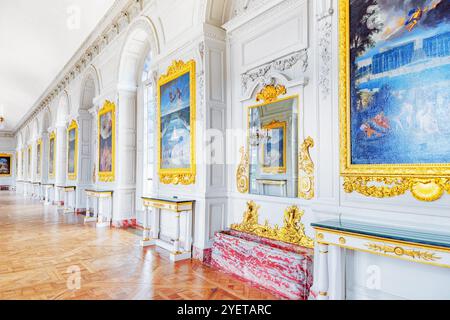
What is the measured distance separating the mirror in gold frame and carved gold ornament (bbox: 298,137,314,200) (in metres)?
0.10

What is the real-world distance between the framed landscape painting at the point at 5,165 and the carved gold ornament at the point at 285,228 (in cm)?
3288

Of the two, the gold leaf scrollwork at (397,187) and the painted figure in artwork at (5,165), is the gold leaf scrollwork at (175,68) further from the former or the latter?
the painted figure in artwork at (5,165)

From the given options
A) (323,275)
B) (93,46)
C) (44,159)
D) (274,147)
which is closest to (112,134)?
(93,46)

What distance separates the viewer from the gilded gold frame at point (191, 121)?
230 inches

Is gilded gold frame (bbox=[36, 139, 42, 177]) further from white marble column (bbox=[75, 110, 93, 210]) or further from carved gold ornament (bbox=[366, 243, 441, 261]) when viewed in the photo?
carved gold ornament (bbox=[366, 243, 441, 261])

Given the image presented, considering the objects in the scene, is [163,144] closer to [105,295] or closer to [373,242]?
[105,295]

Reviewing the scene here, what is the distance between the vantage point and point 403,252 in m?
2.75

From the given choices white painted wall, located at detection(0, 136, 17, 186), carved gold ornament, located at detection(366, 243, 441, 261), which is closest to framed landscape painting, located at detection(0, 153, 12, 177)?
white painted wall, located at detection(0, 136, 17, 186)

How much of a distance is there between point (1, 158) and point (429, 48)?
35763 millimetres

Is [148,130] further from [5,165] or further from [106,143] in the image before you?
[5,165]

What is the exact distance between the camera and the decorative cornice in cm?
854

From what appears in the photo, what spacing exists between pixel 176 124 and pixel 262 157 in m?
2.28

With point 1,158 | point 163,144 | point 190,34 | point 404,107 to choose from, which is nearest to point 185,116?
point 163,144

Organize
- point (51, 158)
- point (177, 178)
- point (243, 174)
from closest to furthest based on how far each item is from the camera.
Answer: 1. point (243, 174)
2. point (177, 178)
3. point (51, 158)
